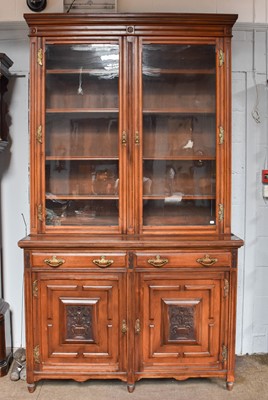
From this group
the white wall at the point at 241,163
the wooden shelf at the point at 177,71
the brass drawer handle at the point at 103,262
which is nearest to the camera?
the brass drawer handle at the point at 103,262

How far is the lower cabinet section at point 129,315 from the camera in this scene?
228 cm

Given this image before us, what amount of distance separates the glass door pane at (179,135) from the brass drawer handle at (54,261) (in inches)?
23.1

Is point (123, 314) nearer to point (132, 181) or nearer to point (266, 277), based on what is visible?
point (132, 181)

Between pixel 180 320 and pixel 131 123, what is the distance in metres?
1.26

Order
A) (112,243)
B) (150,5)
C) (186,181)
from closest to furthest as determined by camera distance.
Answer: (112,243) < (186,181) < (150,5)

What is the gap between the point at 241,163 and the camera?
2766mm

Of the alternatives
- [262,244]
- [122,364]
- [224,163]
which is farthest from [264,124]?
[122,364]

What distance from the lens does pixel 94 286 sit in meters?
2.29

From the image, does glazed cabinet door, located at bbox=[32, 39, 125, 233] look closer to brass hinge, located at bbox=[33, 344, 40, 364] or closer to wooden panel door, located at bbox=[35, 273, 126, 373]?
wooden panel door, located at bbox=[35, 273, 126, 373]

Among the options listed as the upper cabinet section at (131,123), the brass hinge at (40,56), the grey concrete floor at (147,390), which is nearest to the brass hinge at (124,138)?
the upper cabinet section at (131,123)

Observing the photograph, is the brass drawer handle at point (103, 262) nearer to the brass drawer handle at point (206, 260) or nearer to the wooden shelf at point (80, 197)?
the wooden shelf at point (80, 197)

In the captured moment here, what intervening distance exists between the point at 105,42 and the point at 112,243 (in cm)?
124

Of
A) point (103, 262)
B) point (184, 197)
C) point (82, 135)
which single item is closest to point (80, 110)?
point (82, 135)

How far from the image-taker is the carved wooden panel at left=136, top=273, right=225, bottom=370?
2.29 meters
